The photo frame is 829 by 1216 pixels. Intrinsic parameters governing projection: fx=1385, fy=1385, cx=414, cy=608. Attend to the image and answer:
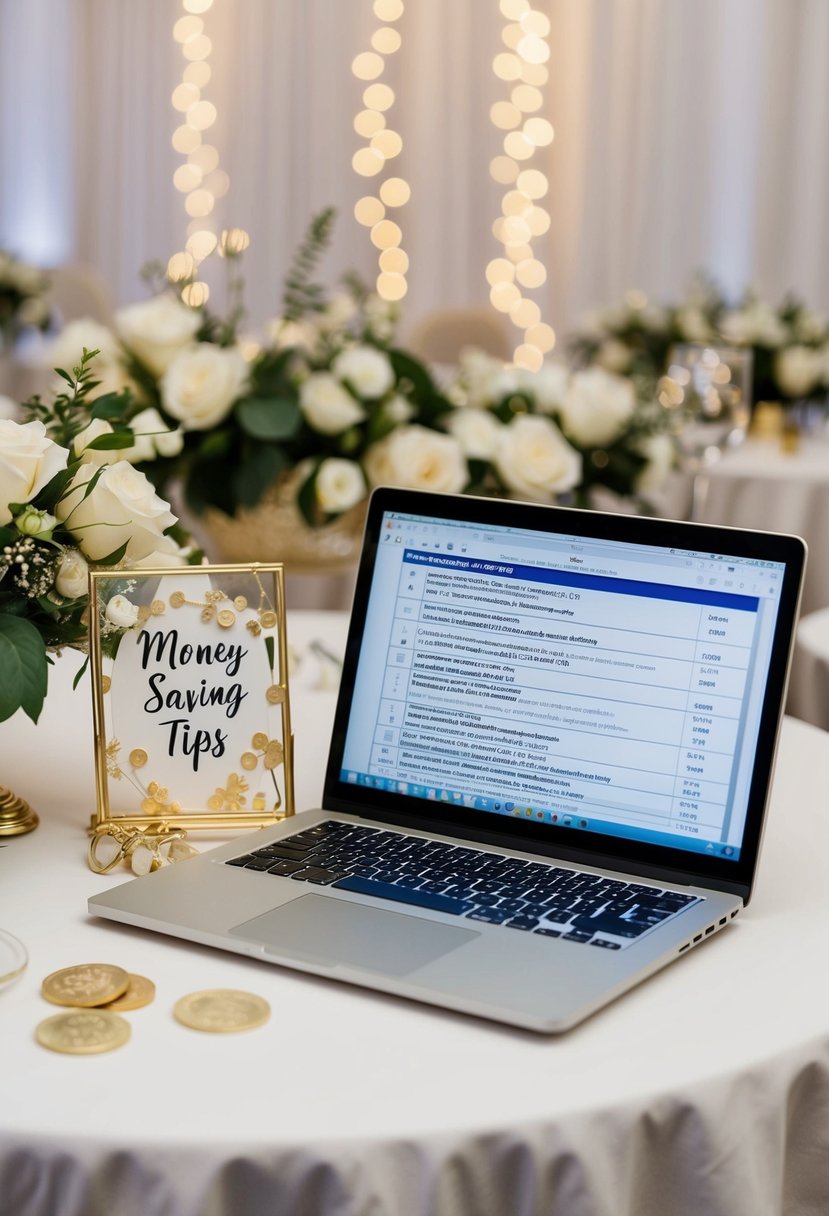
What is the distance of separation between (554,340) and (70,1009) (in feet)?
16.8

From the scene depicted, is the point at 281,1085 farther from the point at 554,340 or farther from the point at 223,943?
the point at 554,340

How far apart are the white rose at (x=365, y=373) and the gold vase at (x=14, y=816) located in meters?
0.93

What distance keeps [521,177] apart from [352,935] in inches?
205

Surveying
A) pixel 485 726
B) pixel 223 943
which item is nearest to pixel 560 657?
pixel 485 726

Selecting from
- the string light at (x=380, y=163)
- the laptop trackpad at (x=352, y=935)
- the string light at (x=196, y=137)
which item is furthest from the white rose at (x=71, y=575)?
the string light at (x=196, y=137)

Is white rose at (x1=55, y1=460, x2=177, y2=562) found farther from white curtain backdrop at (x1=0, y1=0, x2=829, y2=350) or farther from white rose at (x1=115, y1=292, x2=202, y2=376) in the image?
white curtain backdrop at (x1=0, y1=0, x2=829, y2=350)

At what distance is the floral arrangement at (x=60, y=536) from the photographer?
86 centimetres

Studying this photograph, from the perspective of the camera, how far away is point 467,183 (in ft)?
18.4

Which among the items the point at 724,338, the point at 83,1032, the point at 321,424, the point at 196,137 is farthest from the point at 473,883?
the point at 196,137

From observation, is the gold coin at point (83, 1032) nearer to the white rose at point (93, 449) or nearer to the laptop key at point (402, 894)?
the laptop key at point (402, 894)

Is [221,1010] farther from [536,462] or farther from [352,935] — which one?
[536,462]

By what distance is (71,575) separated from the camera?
918 millimetres

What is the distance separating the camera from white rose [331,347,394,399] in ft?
5.87

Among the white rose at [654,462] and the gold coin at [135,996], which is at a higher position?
the white rose at [654,462]
